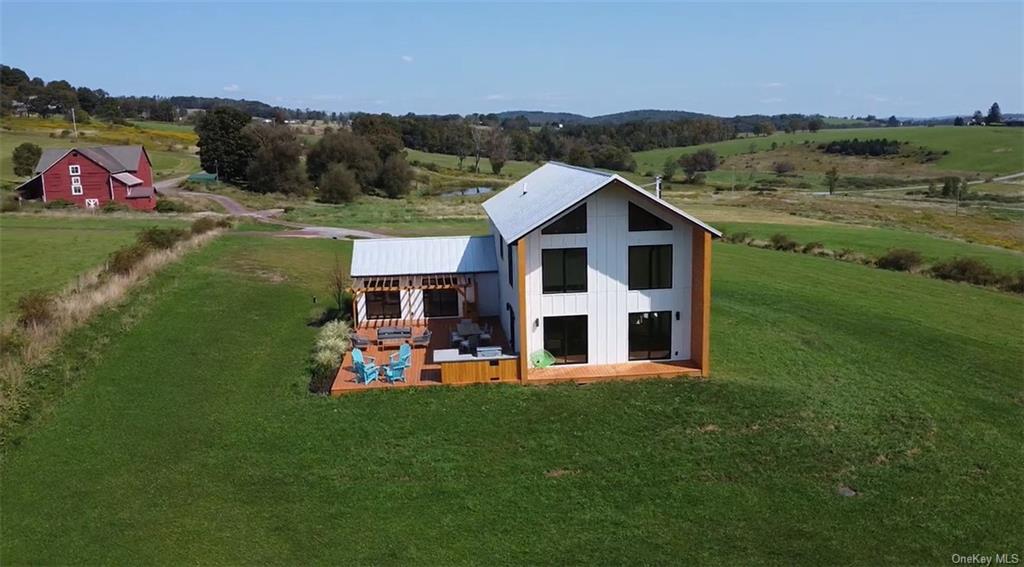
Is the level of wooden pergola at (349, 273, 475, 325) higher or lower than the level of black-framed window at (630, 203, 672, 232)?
lower

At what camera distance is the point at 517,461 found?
1503 cm

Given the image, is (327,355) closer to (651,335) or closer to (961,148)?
(651,335)

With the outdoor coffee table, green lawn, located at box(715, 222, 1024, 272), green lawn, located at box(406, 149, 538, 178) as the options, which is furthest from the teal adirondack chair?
green lawn, located at box(406, 149, 538, 178)

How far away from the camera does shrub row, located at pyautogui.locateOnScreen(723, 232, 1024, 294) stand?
116ft

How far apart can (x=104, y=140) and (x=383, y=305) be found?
88649mm

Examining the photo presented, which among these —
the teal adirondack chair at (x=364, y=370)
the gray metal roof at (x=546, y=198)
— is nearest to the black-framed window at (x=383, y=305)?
the gray metal roof at (x=546, y=198)

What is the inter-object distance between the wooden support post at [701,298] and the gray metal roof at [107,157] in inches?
2156

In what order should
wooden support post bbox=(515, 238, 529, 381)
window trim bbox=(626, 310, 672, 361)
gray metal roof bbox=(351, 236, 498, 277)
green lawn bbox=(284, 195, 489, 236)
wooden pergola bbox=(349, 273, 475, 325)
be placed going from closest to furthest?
1. wooden support post bbox=(515, 238, 529, 381)
2. window trim bbox=(626, 310, 672, 361)
3. wooden pergola bbox=(349, 273, 475, 325)
4. gray metal roof bbox=(351, 236, 498, 277)
5. green lawn bbox=(284, 195, 489, 236)

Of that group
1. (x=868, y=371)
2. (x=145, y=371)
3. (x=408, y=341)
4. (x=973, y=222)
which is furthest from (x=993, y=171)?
(x=145, y=371)

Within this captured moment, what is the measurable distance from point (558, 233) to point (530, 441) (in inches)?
256

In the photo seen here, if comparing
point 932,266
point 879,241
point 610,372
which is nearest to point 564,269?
point 610,372

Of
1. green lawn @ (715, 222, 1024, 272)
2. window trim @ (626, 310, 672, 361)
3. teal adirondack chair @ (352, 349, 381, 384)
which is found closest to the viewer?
teal adirondack chair @ (352, 349, 381, 384)

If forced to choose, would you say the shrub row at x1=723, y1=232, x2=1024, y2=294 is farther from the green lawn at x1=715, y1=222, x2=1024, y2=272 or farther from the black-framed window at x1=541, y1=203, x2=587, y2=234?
the black-framed window at x1=541, y1=203, x2=587, y2=234

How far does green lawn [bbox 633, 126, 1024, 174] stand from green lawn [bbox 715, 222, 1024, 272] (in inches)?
3003
